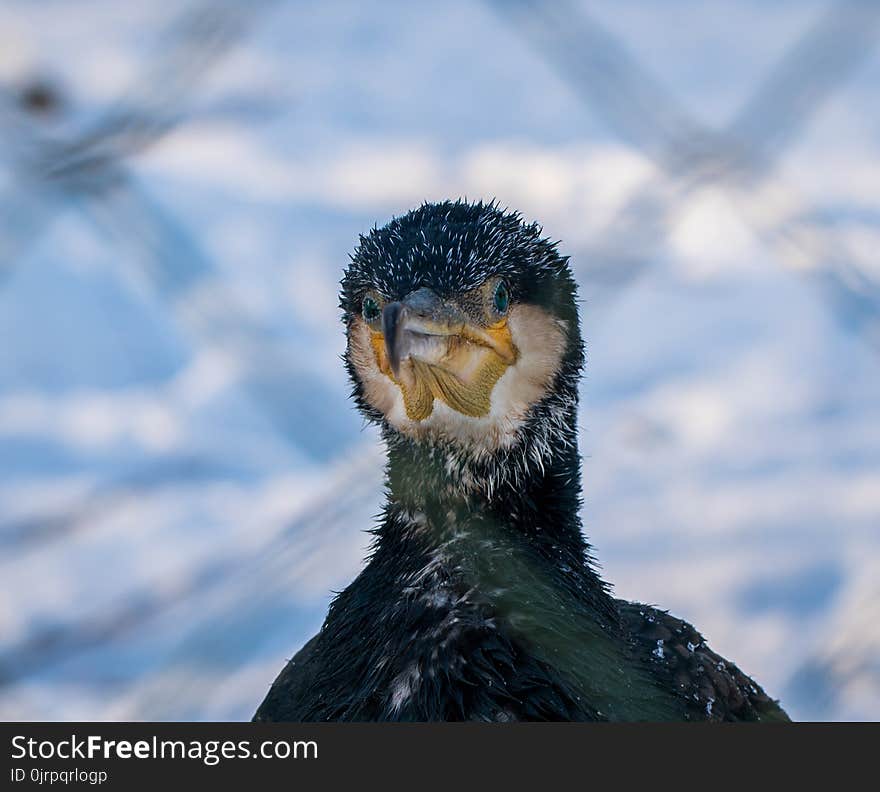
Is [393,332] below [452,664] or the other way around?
the other way around

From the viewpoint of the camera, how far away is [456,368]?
102 inches

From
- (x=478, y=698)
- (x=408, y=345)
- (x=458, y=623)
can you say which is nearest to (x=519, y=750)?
(x=478, y=698)

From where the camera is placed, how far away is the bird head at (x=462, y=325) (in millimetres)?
2568

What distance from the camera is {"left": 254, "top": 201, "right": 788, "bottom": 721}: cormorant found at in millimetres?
2350

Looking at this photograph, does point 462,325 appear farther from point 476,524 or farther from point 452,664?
point 452,664

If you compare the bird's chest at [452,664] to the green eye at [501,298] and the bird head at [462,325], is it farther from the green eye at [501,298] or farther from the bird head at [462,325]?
the green eye at [501,298]

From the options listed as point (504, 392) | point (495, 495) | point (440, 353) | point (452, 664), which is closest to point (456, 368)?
point (440, 353)

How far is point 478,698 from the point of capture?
2264 mm

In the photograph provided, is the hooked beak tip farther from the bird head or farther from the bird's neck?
the bird's neck

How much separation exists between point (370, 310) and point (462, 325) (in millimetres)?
279

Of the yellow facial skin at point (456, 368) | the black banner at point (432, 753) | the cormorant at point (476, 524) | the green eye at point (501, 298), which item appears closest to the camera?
the black banner at point (432, 753)

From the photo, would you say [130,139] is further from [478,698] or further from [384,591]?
[384,591]

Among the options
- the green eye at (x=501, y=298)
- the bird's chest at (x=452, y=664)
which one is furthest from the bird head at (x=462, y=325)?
the bird's chest at (x=452, y=664)

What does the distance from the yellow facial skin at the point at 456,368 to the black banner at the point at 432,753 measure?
0.77 m
